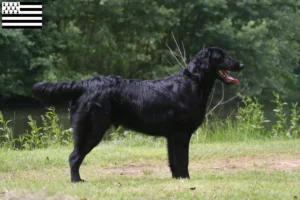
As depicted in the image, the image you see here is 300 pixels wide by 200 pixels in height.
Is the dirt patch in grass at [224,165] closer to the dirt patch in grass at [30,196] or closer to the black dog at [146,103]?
the black dog at [146,103]

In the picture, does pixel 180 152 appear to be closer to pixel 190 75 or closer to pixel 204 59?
pixel 190 75

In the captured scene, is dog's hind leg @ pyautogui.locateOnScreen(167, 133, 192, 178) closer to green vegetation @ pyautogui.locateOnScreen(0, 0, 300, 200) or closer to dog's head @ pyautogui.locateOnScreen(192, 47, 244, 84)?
green vegetation @ pyautogui.locateOnScreen(0, 0, 300, 200)

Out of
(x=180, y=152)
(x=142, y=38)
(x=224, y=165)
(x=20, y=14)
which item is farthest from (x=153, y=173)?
(x=142, y=38)

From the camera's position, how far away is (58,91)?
729cm

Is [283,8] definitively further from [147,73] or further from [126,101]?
[126,101]

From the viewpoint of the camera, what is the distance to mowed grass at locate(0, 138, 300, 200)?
20.6 feet

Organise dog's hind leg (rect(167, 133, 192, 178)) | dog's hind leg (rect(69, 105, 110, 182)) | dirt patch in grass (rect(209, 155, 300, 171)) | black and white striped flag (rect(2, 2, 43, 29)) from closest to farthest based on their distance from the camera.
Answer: dog's hind leg (rect(69, 105, 110, 182)) → dog's hind leg (rect(167, 133, 192, 178)) → dirt patch in grass (rect(209, 155, 300, 171)) → black and white striped flag (rect(2, 2, 43, 29))

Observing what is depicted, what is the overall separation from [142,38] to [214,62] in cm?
2168

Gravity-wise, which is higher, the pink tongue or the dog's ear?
the dog's ear

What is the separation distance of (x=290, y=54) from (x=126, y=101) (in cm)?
2572

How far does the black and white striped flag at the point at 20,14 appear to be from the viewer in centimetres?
1845

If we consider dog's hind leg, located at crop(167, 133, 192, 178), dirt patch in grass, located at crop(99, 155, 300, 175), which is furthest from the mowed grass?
dog's hind leg, located at crop(167, 133, 192, 178)

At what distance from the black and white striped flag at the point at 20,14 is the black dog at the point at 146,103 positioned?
1095cm

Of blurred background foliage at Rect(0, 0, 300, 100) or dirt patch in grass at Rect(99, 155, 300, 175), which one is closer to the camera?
dirt patch in grass at Rect(99, 155, 300, 175)
